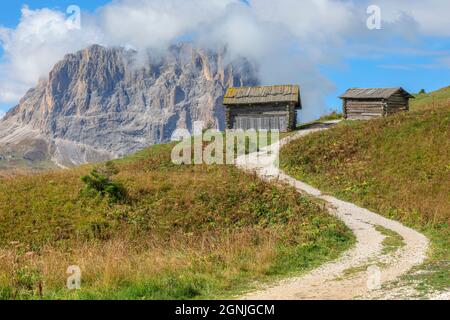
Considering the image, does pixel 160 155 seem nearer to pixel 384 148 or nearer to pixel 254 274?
pixel 384 148

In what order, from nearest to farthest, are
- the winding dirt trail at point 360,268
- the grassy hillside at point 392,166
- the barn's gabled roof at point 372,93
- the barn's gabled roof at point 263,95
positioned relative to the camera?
the winding dirt trail at point 360,268
the grassy hillside at point 392,166
the barn's gabled roof at point 372,93
the barn's gabled roof at point 263,95

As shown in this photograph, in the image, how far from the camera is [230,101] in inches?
2105

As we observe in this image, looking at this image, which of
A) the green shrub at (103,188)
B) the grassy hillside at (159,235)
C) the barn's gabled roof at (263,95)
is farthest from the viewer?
the barn's gabled roof at (263,95)

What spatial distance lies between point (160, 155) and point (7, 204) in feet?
58.7

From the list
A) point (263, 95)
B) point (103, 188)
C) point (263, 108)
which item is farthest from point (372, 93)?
point (103, 188)

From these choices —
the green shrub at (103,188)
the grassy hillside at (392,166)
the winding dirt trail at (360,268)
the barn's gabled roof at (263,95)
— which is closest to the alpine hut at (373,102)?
the barn's gabled roof at (263,95)

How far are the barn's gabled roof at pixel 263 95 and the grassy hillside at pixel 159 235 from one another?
67.3ft

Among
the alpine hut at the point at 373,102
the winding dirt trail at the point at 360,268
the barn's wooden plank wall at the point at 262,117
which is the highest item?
the alpine hut at the point at 373,102

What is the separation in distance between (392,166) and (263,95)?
2571 cm

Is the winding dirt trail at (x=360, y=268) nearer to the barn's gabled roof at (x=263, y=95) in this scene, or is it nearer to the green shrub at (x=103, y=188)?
the green shrub at (x=103, y=188)

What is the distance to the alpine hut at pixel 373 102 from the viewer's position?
2044 inches

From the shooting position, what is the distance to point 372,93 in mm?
53188

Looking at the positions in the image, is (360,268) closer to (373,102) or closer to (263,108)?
(263,108)
